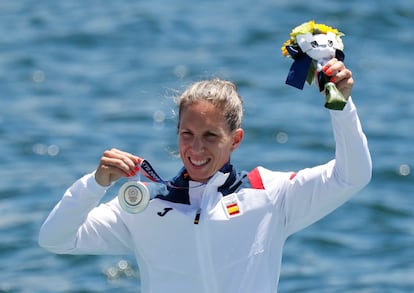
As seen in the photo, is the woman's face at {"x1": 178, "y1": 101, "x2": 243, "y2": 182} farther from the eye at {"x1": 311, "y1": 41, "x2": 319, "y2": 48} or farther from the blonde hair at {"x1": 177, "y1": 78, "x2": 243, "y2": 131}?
the eye at {"x1": 311, "y1": 41, "x2": 319, "y2": 48}

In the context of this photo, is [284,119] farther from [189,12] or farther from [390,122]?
[189,12]

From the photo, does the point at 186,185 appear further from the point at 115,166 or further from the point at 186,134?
the point at 115,166

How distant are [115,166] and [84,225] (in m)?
0.38

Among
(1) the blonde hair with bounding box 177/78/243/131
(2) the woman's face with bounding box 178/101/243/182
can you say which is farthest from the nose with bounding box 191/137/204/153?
(1) the blonde hair with bounding box 177/78/243/131

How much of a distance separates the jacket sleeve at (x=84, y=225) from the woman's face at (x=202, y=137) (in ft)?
1.19

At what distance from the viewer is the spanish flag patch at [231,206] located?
4.75 m

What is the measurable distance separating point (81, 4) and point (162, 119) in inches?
167

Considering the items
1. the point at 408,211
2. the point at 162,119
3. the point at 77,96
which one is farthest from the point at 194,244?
the point at 77,96

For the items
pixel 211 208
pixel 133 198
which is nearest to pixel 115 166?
pixel 133 198

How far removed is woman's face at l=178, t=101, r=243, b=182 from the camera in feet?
15.3

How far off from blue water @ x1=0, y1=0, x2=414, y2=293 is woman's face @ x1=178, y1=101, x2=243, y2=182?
3.32 metres

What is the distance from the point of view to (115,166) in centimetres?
457

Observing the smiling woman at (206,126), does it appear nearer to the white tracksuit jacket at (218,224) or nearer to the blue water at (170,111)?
the white tracksuit jacket at (218,224)

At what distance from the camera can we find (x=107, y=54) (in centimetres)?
1455
